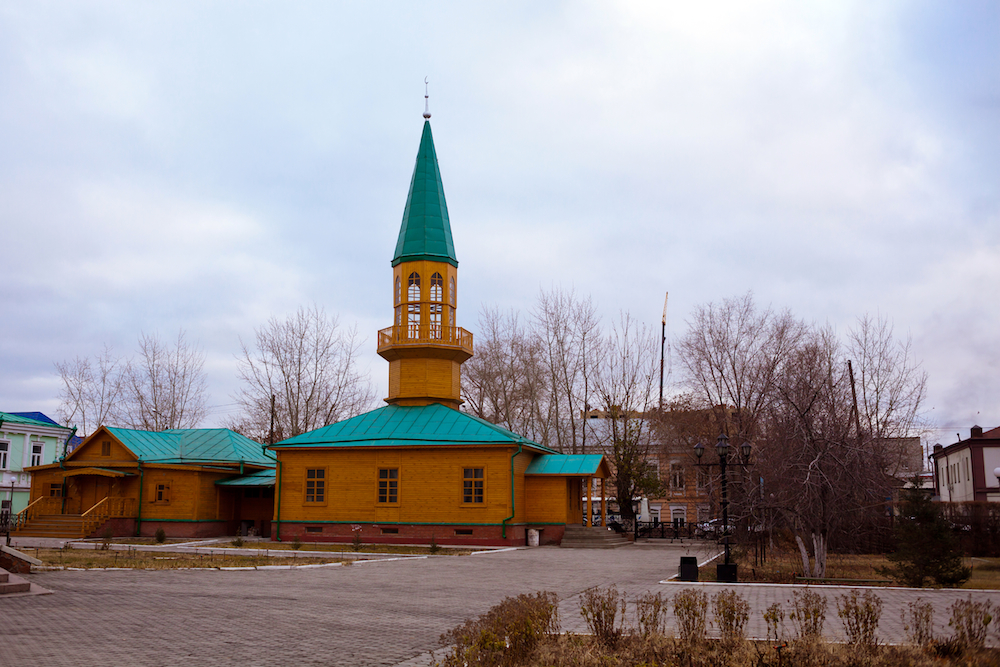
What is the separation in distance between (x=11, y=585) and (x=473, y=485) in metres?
18.4

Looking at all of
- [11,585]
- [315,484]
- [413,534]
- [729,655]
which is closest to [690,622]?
[729,655]

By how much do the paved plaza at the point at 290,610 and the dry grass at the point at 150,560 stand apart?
1730mm

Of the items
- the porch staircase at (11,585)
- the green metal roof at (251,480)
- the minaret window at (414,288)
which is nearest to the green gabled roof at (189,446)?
the green metal roof at (251,480)

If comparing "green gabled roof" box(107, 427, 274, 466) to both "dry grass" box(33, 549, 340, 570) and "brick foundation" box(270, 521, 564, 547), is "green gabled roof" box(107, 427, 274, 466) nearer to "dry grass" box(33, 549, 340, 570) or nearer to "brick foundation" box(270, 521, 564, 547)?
"brick foundation" box(270, 521, 564, 547)

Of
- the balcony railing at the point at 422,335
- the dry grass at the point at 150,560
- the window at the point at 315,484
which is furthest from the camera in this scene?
the balcony railing at the point at 422,335

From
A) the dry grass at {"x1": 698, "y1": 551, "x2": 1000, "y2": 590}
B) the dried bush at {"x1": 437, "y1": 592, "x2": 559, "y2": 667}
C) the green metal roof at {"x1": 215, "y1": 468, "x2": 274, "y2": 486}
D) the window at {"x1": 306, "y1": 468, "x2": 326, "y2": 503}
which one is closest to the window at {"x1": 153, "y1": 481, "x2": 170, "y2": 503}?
the green metal roof at {"x1": 215, "y1": 468, "x2": 274, "y2": 486}

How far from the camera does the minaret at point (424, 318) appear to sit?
33.8 meters

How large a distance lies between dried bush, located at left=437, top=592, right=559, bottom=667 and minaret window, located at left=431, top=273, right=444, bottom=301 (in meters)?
26.4

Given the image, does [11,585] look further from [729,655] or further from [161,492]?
[161,492]

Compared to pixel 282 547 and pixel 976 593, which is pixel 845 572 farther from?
pixel 282 547

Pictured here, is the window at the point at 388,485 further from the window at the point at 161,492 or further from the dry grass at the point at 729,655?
the dry grass at the point at 729,655

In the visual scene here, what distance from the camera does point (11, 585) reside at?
536 inches

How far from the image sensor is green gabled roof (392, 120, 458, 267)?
113 ft

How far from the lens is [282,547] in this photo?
27.7m
